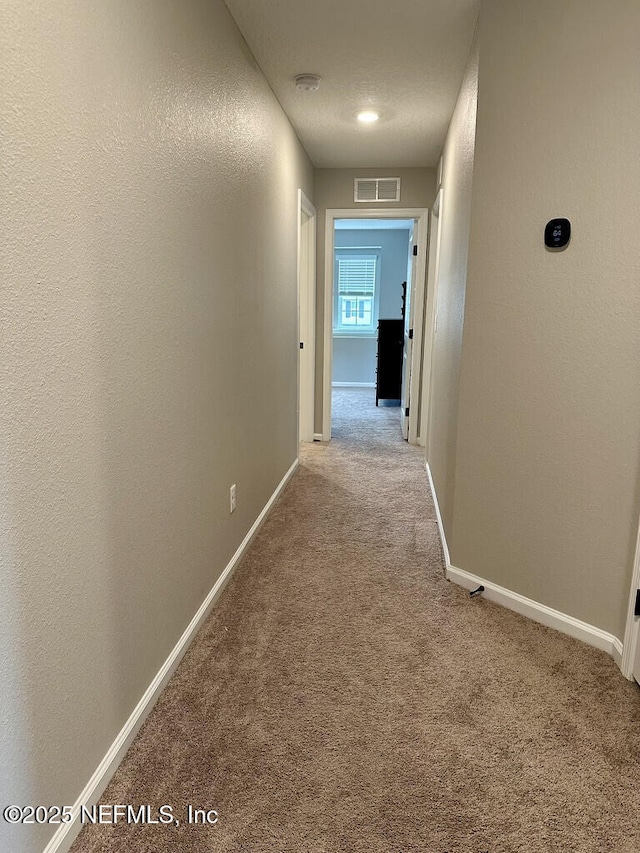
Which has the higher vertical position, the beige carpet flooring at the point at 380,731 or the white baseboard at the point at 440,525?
the white baseboard at the point at 440,525

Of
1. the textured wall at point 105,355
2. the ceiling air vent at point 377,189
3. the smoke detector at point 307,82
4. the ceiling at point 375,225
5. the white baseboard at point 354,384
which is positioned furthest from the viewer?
the white baseboard at point 354,384

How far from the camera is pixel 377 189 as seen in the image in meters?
4.68

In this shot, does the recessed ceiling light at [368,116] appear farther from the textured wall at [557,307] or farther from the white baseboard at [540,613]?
the white baseboard at [540,613]

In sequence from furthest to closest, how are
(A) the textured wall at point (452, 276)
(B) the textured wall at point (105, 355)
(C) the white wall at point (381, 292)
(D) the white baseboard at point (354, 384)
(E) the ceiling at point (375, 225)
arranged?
1. (D) the white baseboard at point (354, 384)
2. (C) the white wall at point (381, 292)
3. (E) the ceiling at point (375, 225)
4. (A) the textured wall at point (452, 276)
5. (B) the textured wall at point (105, 355)

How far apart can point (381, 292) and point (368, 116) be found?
183 inches

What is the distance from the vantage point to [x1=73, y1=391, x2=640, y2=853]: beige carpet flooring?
130 cm

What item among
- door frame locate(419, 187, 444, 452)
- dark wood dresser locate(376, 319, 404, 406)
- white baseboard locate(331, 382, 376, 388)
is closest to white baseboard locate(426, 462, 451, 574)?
door frame locate(419, 187, 444, 452)

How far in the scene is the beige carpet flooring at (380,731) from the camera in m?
1.30

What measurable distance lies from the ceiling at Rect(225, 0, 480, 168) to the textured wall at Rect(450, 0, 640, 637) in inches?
13.6

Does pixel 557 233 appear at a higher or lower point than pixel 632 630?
higher

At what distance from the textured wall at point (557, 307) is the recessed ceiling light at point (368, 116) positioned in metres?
1.29

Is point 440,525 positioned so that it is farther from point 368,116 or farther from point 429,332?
point 368,116

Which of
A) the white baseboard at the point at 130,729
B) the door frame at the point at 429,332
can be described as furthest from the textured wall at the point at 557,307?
the door frame at the point at 429,332

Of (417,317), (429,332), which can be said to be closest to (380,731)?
(429,332)
